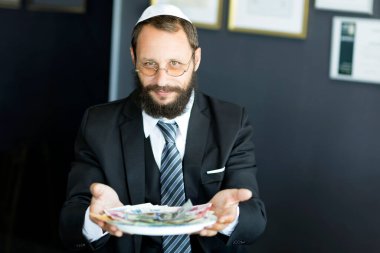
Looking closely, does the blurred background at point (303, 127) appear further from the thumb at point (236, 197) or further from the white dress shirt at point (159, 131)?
the thumb at point (236, 197)

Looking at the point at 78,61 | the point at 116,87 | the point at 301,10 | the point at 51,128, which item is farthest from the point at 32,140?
the point at 301,10

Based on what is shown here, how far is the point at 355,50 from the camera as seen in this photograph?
345cm

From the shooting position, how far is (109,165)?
2744 millimetres

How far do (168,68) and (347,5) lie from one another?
1165 millimetres

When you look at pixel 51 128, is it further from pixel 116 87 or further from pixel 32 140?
pixel 116 87

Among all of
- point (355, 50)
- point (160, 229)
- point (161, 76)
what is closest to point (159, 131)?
point (161, 76)

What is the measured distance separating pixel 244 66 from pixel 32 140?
178 cm

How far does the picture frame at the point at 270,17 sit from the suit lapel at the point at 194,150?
0.94 m

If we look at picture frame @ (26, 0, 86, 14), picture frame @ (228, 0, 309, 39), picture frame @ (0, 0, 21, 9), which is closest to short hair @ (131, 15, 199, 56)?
picture frame @ (228, 0, 309, 39)

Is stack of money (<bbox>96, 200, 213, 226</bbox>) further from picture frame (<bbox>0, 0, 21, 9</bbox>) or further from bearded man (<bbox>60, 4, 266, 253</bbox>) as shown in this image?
picture frame (<bbox>0, 0, 21, 9</bbox>)

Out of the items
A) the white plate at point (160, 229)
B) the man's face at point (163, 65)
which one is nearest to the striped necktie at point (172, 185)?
the man's face at point (163, 65)

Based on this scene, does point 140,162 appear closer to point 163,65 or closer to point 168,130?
point 168,130

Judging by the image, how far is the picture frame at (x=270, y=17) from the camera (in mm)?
3539

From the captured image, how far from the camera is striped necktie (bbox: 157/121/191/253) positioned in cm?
266
